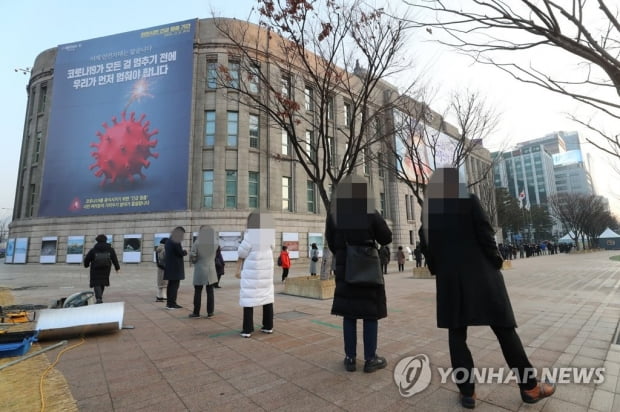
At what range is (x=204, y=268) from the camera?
19.7 feet

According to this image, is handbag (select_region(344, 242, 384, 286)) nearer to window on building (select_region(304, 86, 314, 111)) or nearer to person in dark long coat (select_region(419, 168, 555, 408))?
person in dark long coat (select_region(419, 168, 555, 408))

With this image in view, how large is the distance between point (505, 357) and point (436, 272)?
76cm

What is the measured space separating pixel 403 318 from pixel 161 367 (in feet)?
12.9

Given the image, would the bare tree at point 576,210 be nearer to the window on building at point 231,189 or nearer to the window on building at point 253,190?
the window on building at point 253,190

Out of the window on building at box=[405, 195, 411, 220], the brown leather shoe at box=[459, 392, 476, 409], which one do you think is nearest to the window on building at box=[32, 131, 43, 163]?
the brown leather shoe at box=[459, 392, 476, 409]

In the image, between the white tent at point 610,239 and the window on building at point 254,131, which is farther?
the white tent at point 610,239

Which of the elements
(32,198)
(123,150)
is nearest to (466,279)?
(123,150)

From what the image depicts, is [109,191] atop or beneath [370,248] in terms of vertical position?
atop

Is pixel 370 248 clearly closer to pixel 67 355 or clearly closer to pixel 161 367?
pixel 161 367

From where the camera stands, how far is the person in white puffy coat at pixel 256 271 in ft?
14.3

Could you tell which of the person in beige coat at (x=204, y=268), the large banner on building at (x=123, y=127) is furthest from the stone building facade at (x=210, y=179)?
the person in beige coat at (x=204, y=268)

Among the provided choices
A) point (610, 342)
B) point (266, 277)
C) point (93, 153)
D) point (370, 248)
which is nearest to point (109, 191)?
point (93, 153)

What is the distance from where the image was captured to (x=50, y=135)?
23.1 metres

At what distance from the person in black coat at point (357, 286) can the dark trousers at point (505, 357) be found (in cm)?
73
